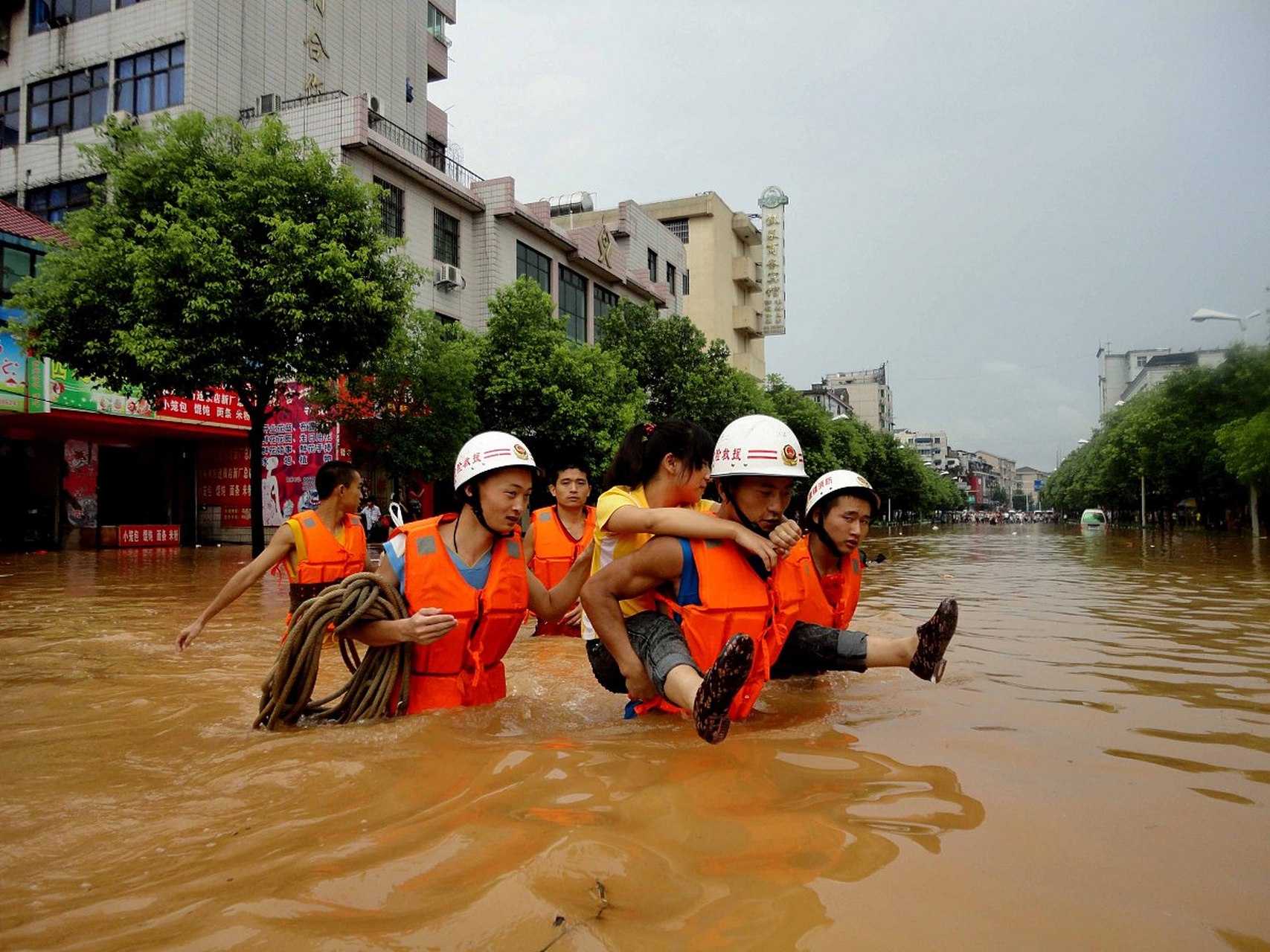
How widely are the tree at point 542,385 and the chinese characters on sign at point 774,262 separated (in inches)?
1486

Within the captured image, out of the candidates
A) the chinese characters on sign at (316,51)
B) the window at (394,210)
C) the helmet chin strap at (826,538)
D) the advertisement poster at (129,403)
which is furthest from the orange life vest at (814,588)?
the chinese characters on sign at (316,51)

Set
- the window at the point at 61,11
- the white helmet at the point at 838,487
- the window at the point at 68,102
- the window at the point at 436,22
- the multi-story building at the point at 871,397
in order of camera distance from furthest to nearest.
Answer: the multi-story building at the point at 871,397
the window at the point at 436,22
the window at the point at 61,11
the window at the point at 68,102
the white helmet at the point at 838,487

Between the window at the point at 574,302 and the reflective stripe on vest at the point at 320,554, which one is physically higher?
the window at the point at 574,302

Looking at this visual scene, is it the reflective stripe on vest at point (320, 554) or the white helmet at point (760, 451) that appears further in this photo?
the reflective stripe on vest at point (320, 554)

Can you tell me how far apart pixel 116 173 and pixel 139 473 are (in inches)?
508

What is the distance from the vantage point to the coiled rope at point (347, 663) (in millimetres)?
3818

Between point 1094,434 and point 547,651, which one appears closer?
point 547,651

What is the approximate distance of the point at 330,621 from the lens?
12.6 feet

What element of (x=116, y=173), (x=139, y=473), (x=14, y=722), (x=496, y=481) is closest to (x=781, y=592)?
(x=496, y=481)

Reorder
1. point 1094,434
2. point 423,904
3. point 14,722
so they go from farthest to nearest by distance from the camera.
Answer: point 1094,434
point 14,722
point 423,904

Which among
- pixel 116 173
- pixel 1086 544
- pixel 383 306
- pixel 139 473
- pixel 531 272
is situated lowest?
pixel 1086 544

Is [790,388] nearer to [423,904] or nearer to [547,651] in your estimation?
[547,651]

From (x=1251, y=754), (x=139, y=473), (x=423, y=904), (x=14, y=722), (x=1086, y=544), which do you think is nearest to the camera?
(x=423, y=904)

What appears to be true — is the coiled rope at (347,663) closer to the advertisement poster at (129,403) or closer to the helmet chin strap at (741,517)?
the helmet chin strap at (741,517)
